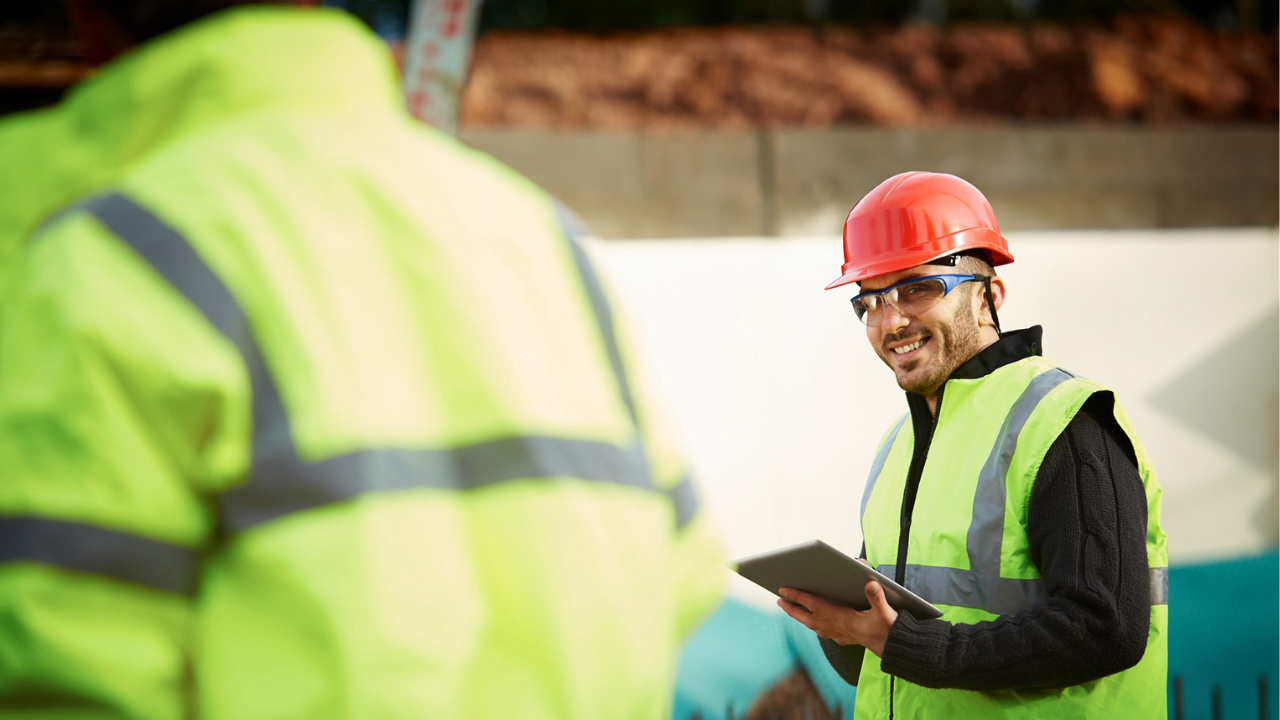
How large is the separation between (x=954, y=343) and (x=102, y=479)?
166cm

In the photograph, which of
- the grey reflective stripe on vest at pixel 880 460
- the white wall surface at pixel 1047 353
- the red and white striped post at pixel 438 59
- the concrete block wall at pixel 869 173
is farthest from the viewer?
the concrete block wall at pixel 869 173

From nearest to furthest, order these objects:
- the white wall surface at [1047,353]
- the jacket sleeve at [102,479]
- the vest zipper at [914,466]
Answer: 1. the jacket sleeve at [102,479]
2. the vest zipper at [914,466]
3. the white wall surface at [1047,353]

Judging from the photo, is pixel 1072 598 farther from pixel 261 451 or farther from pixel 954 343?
pixel 261 451

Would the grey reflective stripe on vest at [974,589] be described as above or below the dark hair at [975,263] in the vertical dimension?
below

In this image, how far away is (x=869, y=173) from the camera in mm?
5734

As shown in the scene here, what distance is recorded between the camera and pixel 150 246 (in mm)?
708

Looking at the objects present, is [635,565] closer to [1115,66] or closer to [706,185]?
[706,185]

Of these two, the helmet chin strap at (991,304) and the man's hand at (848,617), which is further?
the helmet chin strap at (991,304)

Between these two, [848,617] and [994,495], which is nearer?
[994,495]

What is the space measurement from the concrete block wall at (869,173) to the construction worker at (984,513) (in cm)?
346

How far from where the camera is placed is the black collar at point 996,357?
199 cm

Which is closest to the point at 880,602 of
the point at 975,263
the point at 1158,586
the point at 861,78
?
the point at 1158,586

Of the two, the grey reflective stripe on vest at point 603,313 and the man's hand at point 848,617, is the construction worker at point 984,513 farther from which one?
the grey reflective stripe on vest at point 603,313

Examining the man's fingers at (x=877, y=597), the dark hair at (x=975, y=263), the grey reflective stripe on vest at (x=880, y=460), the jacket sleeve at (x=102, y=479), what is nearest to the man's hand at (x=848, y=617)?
the man's fingers at (x=877, y=597)
